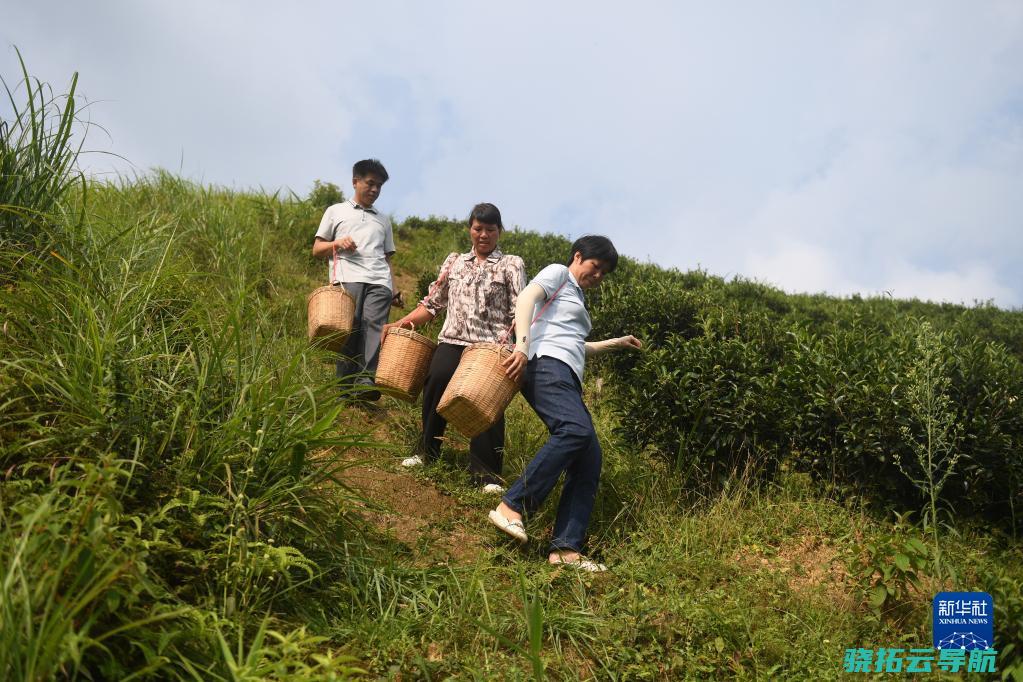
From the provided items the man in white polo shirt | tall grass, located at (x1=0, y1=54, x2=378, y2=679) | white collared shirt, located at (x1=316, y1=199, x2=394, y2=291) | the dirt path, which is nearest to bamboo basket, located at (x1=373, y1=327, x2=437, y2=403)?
the dirt path

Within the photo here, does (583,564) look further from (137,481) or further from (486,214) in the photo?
(486,214)

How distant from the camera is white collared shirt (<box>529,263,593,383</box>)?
4250 mm

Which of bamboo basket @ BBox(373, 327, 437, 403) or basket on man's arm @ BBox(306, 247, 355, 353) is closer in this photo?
bamboo basket @ BBox(373, 327, 437, 403)

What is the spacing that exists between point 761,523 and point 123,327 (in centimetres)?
371

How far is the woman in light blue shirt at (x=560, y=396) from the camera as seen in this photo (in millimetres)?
3959

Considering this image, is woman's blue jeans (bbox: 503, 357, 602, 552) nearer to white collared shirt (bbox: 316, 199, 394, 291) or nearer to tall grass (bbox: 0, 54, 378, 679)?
tall grass (bbox: 0, 54, 378, 679)

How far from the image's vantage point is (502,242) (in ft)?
38.4

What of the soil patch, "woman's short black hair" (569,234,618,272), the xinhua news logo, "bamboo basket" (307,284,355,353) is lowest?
the xinhua news logo

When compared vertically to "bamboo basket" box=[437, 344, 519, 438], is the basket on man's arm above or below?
above

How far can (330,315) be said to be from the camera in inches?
211

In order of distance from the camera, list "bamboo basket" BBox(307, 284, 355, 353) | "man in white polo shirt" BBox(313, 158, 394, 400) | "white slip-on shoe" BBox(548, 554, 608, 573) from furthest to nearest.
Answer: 1. "man in white polo shirt" BBox(313, 158, 394, 400)
2. "bamboo basket" BBox(307, 284, 355, 353)
3. "white slip-on shoe" BBox(548, 554, 608, 573)

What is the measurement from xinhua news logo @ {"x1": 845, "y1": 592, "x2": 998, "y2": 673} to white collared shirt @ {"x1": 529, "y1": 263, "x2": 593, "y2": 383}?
201 cm

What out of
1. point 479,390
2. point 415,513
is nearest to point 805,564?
point 479,390

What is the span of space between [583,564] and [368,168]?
3651 millimetres
